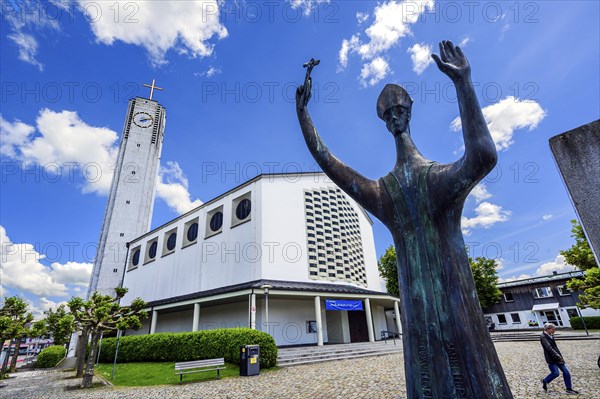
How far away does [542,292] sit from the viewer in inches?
1199

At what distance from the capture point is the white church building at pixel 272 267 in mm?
19438

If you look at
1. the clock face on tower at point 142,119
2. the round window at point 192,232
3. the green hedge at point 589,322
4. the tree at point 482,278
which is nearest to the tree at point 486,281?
the tree at point 482,278

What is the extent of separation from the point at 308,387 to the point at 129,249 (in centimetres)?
3425

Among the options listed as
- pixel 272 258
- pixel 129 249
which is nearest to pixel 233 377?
pixel 272 258

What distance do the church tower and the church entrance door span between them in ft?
91.4

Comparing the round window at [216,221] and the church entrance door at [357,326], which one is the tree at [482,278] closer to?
the church entrance door at [357,326]

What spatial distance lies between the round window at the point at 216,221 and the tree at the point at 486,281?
2608 cm

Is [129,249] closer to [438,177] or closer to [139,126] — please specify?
[139,126]

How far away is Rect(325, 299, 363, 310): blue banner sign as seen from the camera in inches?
720

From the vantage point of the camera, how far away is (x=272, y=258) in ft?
67.3

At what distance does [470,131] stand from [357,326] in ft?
78.8

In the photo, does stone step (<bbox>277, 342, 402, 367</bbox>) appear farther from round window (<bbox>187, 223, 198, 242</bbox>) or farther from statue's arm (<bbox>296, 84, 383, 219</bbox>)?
round window (<bbox>187, 223, 198, 242</bbox>)

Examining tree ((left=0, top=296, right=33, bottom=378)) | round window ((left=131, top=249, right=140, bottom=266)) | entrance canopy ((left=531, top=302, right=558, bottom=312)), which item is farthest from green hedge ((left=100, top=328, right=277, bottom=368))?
entrance canopy ((left=531, top=302, right=558, bottom=312))

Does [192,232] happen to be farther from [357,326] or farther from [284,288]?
[357,326]
